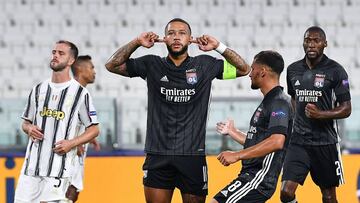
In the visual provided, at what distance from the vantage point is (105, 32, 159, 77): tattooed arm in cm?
670

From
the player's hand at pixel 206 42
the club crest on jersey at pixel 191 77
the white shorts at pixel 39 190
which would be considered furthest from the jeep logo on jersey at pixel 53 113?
the player's hand at pixel 206 42

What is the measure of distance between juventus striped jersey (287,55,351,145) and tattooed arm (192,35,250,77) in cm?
124

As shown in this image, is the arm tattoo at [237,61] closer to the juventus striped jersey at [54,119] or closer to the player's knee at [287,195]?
the juventus striped jersey at [54,119]

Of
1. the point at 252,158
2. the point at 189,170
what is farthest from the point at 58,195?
the point at 252,158

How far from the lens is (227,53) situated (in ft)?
22.5

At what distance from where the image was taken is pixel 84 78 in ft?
30.2

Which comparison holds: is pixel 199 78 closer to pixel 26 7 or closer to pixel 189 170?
pixel 189 170

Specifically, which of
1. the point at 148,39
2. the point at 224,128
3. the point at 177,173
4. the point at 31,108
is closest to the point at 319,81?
the point at 224,128

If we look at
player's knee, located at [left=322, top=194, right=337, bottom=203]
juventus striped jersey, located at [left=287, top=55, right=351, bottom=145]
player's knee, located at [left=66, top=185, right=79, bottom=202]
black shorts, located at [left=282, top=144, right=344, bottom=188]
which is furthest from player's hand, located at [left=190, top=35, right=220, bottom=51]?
player's knee, located at [left=66, top=185, right=79, bottom=202]

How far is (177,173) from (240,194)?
2.85 ft

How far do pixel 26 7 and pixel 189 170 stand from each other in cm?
1115

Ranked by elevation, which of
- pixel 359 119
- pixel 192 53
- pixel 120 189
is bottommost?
pixel 120 189

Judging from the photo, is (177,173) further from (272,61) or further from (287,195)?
(287,195)

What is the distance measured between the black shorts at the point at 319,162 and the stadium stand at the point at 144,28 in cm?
717
